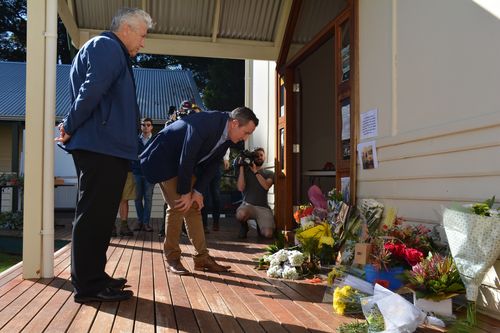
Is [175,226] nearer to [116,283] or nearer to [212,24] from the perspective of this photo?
[116,283]

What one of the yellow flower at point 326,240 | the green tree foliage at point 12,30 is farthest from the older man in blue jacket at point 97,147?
the green tree foliage at point 12,30

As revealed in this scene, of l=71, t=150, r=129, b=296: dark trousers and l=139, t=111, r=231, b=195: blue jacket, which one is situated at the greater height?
l=139, t=111, r=231, b=195: blue jacket

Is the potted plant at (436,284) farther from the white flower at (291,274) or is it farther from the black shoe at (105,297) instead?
the black shoe at (105,297)

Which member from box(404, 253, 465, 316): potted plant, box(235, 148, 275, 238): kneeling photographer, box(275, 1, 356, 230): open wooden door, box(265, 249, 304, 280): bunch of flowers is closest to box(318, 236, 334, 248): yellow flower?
box(265, 249, 304, 280): bunch of flowers

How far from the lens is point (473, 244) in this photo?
2148 millimetres

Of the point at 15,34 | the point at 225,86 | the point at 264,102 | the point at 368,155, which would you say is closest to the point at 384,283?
the point at 368,155

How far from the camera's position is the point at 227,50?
5938mm

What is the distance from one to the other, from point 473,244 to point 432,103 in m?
0.99

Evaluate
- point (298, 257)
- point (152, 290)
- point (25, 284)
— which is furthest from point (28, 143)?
point (298, 257)

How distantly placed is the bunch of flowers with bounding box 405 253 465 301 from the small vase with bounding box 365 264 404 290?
208 mm

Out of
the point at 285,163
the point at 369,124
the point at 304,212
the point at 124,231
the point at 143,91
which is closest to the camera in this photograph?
the point at 369,124

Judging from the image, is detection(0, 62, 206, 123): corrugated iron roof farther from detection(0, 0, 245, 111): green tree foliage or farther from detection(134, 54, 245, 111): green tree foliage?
detection(0, 0, 245, 111): green tree foliage

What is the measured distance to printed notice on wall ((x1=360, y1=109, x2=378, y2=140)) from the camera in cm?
346

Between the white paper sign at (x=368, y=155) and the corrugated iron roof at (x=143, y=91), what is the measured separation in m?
6.61
